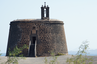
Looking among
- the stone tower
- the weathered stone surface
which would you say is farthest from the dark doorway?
the weathered stone surface

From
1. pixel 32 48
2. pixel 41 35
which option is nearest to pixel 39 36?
pixel 41 35

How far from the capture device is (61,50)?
25.8 meters

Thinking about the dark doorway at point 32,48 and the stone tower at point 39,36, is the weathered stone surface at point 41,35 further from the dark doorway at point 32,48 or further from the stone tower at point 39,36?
the dark doorway at point 32,48

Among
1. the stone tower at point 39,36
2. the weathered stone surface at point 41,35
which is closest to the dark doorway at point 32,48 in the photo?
the stone tower at point 39,36

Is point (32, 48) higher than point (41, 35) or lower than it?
lower

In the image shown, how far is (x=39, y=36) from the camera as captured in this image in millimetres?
25328

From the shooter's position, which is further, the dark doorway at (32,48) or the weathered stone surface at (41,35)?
the weathered stone surface at (41,35)

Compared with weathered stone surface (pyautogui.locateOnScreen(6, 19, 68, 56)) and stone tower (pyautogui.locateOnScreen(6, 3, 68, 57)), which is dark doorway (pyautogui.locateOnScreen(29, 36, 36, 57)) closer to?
stone tower (pyautogui.locateOnScreen(6, 3, 68, 57))

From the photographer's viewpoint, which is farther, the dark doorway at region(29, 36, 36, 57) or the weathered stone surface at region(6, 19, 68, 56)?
the weathered stone surface at region(6, 19, 68, 56)

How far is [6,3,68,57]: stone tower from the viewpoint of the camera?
25106 mm

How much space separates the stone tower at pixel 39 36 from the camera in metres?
25.1

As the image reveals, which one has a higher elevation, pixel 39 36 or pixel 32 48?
pixel 39 36

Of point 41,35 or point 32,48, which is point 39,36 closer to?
point 41,35

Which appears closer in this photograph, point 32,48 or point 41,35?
point 32,48
